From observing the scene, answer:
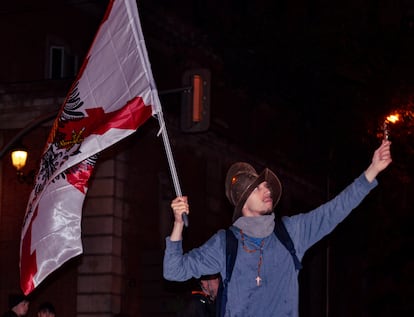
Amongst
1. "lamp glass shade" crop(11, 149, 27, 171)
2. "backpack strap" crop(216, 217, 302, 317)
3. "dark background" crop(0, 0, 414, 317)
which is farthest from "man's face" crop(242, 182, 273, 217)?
"dark background" crop(0, 0, 414, 317)

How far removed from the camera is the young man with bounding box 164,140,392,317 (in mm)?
7242

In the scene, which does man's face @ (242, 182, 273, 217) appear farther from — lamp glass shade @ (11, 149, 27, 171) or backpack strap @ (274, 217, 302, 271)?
lamp glass shade @ (11, 149, 27, 171)

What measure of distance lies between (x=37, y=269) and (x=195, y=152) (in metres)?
19.8

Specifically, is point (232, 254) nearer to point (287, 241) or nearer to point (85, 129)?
point (287, 241)

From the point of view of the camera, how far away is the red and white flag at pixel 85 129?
8.43 meters

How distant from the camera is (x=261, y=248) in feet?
24.3

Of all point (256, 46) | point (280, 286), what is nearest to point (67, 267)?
point (256, 46)

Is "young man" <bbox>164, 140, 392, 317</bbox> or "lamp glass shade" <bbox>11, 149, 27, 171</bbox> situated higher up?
"lamp glass shade" <bbox>11, 149, 27, 171</bbox>

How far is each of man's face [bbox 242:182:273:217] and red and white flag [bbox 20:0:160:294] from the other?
112cm

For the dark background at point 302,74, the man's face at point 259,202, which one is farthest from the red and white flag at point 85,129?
the dark background at point 302,74

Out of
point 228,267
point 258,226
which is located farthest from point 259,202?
point 228,267

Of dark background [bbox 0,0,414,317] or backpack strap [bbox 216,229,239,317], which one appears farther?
dark background [bbox 0,0,414,317]

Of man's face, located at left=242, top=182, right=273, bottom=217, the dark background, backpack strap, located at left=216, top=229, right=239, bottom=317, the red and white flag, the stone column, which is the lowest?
backpack strap, located at left=216, top=229, right=239, bottom=317

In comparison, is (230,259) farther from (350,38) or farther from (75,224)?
(350,38)
